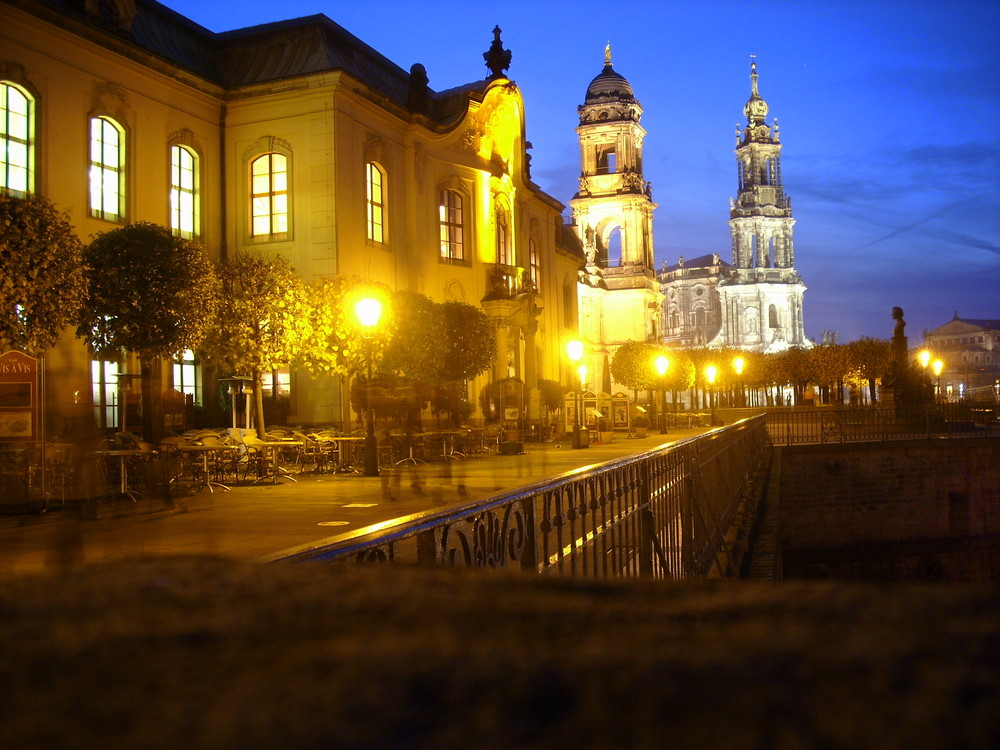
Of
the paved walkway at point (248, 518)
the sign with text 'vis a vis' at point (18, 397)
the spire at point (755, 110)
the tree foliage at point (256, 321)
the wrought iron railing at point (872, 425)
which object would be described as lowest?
the paved walkway at point (248, 518)

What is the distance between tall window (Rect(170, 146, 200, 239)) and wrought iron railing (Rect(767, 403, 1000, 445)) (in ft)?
65.7

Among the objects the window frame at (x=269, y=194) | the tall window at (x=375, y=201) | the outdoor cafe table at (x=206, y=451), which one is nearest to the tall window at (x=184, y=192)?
the window frame at (x=269, y=194)

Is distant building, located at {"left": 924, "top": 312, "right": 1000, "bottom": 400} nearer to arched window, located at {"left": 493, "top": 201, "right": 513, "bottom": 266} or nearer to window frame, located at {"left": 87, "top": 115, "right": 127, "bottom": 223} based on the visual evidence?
arched window, located at {"left": 493, "top": 201, "right": 513, "bottom": 266}

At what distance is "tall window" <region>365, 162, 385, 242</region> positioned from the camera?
31250mm

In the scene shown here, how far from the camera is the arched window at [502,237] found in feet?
130

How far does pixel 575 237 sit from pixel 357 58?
31.6 m

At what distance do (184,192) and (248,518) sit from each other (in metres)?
17.6

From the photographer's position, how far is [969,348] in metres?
166

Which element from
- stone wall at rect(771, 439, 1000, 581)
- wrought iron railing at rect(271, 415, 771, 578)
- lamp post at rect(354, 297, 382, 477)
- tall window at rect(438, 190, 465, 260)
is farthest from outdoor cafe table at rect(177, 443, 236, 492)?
tall window at rect(438, 190, 465, 260)

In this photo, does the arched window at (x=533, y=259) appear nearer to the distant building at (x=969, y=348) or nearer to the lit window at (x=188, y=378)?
the lit window at (x=188, y=378)

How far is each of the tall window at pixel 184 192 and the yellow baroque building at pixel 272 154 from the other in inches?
2.3

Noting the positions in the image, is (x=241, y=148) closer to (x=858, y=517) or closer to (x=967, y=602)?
(x=858, y=517)

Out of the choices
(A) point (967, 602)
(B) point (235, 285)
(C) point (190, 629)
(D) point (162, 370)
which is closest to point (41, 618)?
(C) point (190, 629)

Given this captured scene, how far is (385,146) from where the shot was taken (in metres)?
31.7
